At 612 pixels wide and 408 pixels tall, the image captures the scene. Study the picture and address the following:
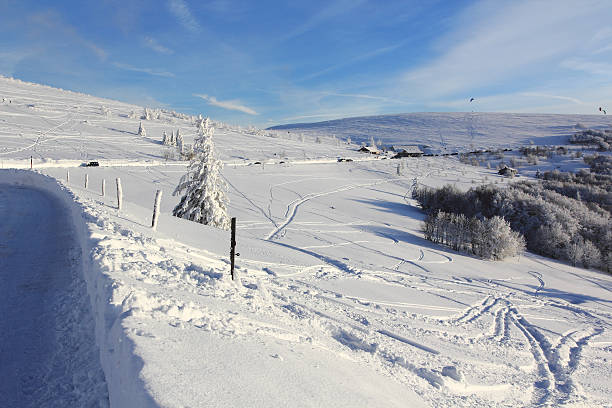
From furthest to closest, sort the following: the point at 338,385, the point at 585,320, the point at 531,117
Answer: the point at 531,117
the point at 585,320
the point at 338,385

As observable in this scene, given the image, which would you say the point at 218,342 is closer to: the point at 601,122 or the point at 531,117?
the point at 601,122

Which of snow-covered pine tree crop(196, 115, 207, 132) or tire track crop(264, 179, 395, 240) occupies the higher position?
snow-covered pine tree crop(196, 115, 207, 132)

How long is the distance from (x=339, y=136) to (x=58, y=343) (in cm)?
14801

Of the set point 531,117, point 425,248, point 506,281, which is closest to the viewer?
point 506,281

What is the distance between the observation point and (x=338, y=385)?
319 cm

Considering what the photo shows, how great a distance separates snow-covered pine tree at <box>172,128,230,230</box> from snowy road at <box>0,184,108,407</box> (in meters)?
9.49

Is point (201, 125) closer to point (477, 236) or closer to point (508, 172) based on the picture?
point (477, 236)

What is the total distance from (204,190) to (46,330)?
44.4 ft

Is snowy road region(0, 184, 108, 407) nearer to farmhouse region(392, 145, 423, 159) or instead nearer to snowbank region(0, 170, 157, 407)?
snowbank region(0, 170, 157, 407)

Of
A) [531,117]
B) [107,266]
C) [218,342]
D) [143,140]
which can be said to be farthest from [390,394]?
[531,117]

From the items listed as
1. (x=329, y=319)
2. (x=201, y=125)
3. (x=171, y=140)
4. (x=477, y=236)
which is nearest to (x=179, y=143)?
(x=171, y=140)

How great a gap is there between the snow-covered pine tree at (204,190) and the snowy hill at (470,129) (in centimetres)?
8918

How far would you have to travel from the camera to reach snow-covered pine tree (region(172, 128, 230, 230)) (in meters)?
17.0

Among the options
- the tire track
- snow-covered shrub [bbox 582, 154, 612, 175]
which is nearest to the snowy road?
the tire track
